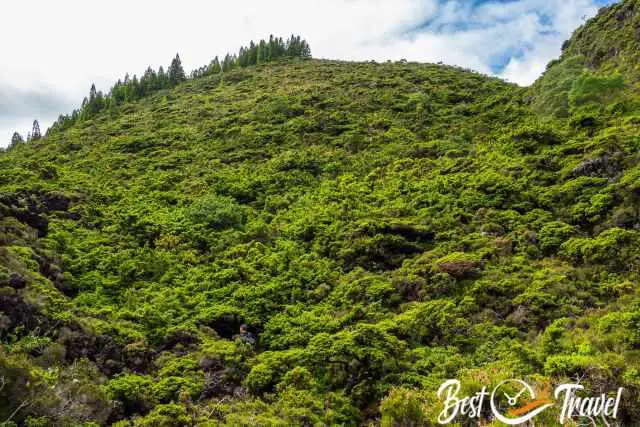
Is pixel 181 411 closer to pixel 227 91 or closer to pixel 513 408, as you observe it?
pixel 513 408

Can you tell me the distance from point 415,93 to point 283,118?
14.6 meters

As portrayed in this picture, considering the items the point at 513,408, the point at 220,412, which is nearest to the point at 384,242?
the point at 220,412

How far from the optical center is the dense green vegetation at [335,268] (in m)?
13.9

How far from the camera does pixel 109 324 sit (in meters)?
17.0

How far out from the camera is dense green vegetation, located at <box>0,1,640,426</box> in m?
13.9

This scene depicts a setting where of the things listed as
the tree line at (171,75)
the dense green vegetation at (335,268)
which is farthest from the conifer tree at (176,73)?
the dense green vegetation at (335,268)
